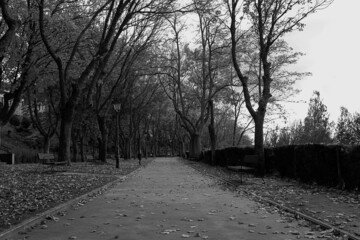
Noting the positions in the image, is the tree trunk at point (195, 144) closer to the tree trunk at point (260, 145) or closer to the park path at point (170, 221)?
the tree trunk at point (260, 145)

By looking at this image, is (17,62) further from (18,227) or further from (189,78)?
(189,78)

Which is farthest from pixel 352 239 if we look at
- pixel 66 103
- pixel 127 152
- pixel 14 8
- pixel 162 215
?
pixel 127 152

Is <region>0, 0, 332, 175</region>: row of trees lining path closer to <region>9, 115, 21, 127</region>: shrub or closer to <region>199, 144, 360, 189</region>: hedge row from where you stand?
<region>199, 144, 360, 189</region>: hedge row

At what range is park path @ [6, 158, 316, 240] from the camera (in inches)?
273

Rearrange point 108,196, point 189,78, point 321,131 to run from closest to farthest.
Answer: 1. point 108,196
2. point 321,131
3. point 189,78

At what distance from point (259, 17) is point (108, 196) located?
11.6 metres

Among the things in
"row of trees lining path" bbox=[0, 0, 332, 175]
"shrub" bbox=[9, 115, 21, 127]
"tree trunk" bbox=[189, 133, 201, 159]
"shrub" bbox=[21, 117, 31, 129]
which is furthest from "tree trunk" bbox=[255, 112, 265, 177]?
"shrub" bbox=[9, 115, 21, 127]

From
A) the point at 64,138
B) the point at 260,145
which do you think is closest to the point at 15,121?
Answer: the point at 64,138

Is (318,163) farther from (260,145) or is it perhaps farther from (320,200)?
(260,145)

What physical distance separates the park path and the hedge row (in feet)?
11.5

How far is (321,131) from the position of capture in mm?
43344

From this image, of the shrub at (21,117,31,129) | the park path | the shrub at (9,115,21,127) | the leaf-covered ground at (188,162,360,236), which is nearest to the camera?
the park path

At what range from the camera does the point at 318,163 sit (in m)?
14.8

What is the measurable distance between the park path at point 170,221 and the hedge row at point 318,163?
3.52 metres
